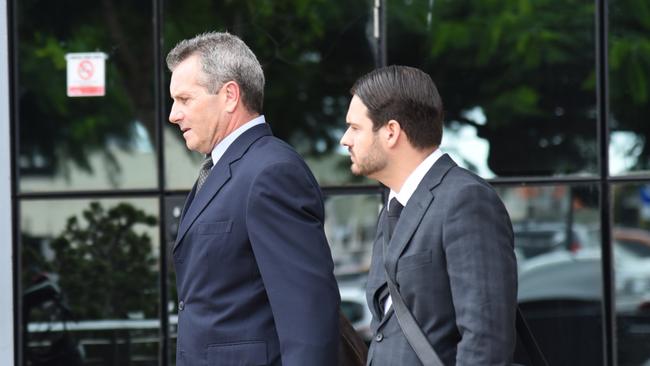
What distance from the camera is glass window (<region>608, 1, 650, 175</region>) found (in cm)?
511

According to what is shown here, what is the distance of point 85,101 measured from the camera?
5449 mm

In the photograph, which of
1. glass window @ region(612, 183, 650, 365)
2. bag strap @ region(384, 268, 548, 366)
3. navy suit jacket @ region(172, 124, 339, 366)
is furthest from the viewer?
glass window @ region(612, 183, 650, 365)

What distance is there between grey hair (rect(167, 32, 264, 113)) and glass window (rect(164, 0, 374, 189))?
212 centimetres

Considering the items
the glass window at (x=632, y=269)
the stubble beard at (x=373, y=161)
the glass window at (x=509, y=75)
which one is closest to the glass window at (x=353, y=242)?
the glass window at (x=509, y=75)

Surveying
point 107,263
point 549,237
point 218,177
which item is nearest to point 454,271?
point 218,177

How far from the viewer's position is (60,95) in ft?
18.0

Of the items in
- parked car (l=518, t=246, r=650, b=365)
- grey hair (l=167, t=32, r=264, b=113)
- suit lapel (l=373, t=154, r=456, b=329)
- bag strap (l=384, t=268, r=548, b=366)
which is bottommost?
parked car (l=518, t=246, r=650, b=365)

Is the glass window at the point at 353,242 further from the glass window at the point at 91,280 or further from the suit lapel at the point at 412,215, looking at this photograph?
the suit lapel at the point at 412,215

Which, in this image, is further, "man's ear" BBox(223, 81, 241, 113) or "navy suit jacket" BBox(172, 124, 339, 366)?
"man's ear" BBox(223, 81, 241, 113)

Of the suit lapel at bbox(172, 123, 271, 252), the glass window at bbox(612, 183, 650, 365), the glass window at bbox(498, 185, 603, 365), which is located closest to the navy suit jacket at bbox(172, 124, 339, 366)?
the suit lapel at bbox(172, 123, 271, 252)

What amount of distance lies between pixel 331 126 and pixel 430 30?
0.67m

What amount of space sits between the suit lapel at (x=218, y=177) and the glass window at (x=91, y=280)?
2368 mm

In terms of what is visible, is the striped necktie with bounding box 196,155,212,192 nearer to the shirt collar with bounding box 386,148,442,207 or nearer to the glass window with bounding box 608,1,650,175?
the shirt collar with bounding box 386,148,442,207

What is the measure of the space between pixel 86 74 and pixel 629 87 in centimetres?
269
